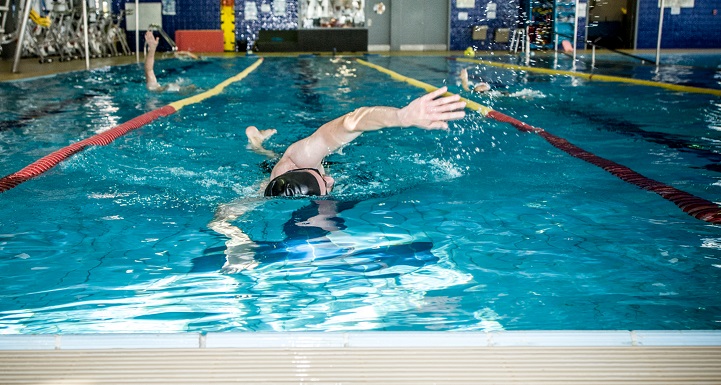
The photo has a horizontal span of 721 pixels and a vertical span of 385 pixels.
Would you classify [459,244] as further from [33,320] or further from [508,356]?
[33,320]

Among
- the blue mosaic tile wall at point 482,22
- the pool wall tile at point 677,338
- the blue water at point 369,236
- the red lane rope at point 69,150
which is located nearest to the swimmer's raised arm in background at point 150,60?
the red lane rope at point 69,150

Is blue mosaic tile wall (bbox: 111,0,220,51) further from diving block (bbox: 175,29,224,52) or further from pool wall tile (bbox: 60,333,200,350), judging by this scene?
pool wall tile (bbox: 60,333,200,350)

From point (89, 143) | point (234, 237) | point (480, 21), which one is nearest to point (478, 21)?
point (480, 21)

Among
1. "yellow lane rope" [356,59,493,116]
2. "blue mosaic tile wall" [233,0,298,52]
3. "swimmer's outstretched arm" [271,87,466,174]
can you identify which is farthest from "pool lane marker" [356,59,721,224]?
"blue mosaic tile wall" [233,0,298,52]

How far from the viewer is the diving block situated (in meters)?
21.6

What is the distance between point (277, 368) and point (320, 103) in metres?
7.71

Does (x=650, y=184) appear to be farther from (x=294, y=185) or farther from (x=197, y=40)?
(x=197, y=40)

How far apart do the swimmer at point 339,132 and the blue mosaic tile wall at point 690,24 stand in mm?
21881

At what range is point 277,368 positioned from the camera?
1.55 m

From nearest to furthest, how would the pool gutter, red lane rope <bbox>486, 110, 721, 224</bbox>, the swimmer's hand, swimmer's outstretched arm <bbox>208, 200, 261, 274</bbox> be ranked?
the pool gutter → the swimmer's hand → swimmer's outstretched arm <bbox>208, 200, 261, 274</bbox> → red lane rope <bbox>486, 110, 721, 224</bbox>

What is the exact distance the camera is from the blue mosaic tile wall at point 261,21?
75.0 ft

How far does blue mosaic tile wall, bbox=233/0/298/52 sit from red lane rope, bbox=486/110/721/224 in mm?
18184

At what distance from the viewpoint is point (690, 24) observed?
2244 cm

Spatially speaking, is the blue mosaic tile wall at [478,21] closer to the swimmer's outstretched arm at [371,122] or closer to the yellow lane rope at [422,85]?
the yellow lane rope at [422,85]
